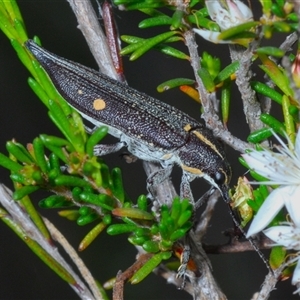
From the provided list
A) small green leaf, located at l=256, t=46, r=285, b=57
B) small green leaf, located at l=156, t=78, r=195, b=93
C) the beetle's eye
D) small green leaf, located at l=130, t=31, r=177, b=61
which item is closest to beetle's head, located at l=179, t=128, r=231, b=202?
the beetle's eye

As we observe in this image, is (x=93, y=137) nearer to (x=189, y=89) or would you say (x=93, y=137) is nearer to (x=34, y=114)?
(x=189, y=89)

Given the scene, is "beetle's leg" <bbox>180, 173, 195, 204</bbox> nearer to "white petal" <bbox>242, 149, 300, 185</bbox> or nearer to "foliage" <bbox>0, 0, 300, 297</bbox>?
"foliage" <bbox>0, 0, 300, 297</bbox>

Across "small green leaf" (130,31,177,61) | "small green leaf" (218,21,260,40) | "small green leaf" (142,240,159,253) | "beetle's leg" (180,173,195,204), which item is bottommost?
"beetle's leg" (180,173,195,204)

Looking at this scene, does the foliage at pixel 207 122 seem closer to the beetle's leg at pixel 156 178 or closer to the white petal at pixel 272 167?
the white petal at pixel 272 167

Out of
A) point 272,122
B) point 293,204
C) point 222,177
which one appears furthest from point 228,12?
point 222,177

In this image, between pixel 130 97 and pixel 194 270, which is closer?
pixel 194 270

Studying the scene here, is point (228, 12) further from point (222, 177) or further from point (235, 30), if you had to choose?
point (222, 177)

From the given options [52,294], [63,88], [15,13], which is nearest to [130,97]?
[63,88]
